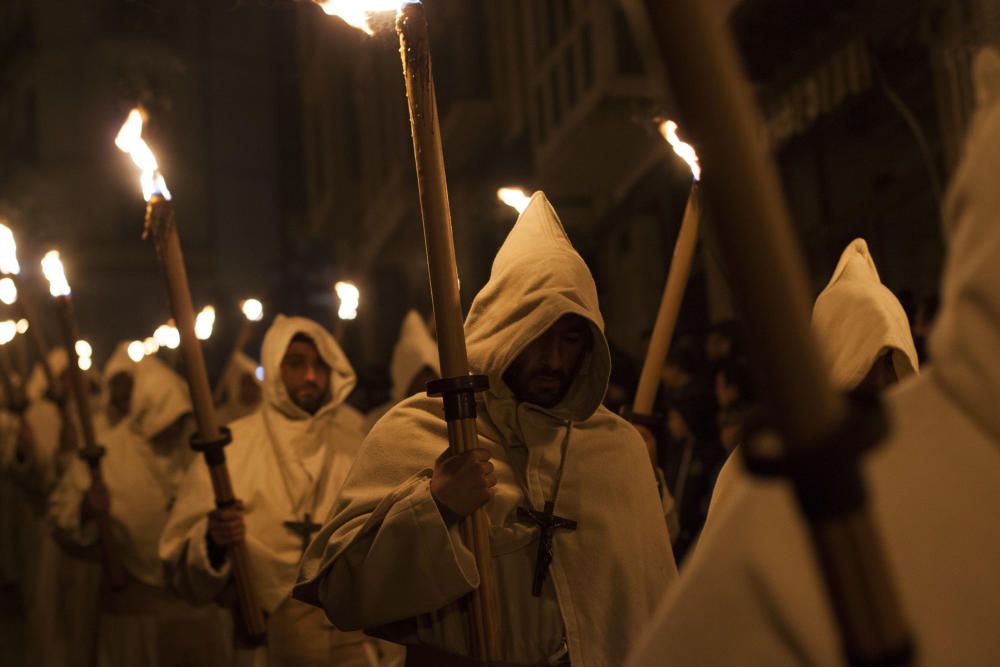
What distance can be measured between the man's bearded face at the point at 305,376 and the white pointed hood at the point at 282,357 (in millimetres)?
28

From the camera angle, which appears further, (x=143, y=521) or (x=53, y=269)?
(x=143, y=521)

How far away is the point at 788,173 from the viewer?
35.6ft

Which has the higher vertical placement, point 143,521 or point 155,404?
point 155,404

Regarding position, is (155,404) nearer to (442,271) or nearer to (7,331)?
(7,331)

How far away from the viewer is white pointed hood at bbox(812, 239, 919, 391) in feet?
9.91

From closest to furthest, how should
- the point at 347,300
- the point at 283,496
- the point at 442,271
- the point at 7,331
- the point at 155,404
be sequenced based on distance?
the point at 442,271 < the point at 283,496 < the point at 347,300 < the point at 155,404 < the point at 7,331

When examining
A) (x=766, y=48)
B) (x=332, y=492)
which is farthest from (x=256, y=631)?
(x=766, y=48)

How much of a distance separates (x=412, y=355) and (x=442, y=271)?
578cm

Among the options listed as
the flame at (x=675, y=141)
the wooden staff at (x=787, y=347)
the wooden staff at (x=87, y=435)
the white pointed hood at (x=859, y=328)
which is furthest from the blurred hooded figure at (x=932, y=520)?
the wooden staff at (x=87, y=435)

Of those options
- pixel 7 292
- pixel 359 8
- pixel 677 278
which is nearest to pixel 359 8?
pixel 359 8

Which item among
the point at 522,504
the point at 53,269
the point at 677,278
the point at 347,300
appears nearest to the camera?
the point at 522,504

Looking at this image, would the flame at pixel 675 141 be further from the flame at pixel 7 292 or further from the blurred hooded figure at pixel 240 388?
the blurred hooded figure at pixel 240 388

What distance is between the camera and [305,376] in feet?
19.7

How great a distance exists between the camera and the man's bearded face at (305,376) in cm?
596
